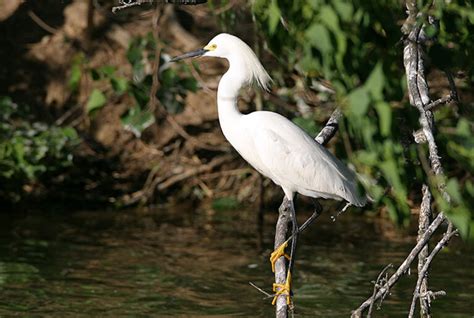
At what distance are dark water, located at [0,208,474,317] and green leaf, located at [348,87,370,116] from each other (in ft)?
15.1

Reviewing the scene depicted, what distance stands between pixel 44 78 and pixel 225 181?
2125mm

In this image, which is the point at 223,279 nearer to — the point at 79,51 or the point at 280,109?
the point at 280,109

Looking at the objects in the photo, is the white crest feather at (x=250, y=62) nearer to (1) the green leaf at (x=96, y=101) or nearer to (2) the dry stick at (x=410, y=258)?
(2) the dry stick at (x=410, y=258)

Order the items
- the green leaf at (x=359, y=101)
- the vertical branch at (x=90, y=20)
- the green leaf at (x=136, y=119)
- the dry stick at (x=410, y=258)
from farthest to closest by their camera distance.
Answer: the vertical branch at (x=90, y=20)
the green leaf at (x=136, y=119)
the dry stick at (x=410, y=258)
the green leaf at (x=359, y=101)

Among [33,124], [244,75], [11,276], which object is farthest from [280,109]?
[244,75]

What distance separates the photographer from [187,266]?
7902 mm

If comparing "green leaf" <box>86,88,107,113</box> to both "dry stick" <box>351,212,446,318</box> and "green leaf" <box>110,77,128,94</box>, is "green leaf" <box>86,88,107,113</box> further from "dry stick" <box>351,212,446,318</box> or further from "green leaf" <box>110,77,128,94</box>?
"dry stick" <box>351,212,446,318</box>

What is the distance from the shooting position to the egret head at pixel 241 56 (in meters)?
5.24

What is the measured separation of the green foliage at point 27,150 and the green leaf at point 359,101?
717 cm

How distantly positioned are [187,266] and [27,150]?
2203 mm

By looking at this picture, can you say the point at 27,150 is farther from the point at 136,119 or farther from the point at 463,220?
the point at 463,220

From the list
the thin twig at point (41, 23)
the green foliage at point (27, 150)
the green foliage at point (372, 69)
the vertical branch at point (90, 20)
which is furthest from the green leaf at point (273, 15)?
the vertical branch at point (90, 20)

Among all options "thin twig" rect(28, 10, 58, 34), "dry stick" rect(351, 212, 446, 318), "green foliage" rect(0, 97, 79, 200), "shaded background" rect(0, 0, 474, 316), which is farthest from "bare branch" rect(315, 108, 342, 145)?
"thin twig" rect(28, 10, 58, 34)

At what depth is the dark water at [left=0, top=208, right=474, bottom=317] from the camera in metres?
6.90
